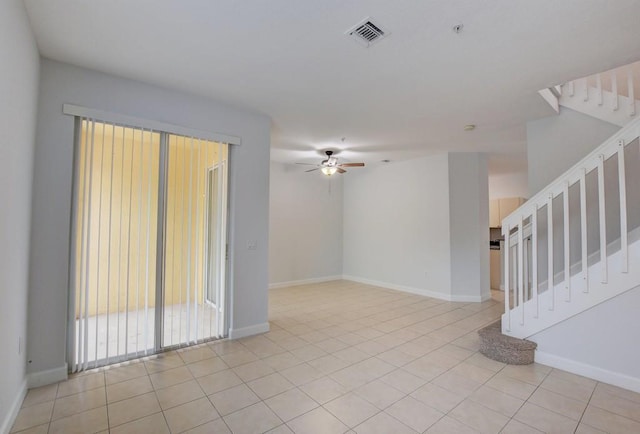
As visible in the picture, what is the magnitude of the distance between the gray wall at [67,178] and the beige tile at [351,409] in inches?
69.2

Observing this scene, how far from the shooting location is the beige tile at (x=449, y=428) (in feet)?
6.44

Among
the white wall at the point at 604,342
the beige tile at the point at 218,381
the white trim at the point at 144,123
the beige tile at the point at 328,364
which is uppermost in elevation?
the white trim at the point at 144,123

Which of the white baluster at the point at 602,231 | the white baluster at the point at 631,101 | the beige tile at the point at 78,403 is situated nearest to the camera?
the beige tile at the point at 78,403

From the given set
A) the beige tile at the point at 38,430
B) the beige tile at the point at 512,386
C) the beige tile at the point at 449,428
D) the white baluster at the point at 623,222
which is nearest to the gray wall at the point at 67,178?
the beige tile at the point at 38,430

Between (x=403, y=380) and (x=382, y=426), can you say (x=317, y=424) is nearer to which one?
(x=382, y=426)

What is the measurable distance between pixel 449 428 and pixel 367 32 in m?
2.91

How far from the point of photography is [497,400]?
2342 mm

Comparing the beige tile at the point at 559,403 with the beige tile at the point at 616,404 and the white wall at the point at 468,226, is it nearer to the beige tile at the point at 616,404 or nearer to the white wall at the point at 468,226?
the beige tile at the point at 616,404

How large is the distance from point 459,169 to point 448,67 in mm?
3369

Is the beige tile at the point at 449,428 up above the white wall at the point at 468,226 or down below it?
below

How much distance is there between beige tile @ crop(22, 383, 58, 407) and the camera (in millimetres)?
2266

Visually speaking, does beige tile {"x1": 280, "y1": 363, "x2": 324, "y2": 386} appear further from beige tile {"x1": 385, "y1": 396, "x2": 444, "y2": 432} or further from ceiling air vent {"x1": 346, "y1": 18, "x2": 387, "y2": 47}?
ceiling air vent {"x1": 346, "y1": 18, "x2": 387, "y2": 47}

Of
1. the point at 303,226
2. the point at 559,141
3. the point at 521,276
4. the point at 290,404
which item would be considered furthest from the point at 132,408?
the point at 559,141

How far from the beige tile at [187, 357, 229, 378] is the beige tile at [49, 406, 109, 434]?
744 mm
